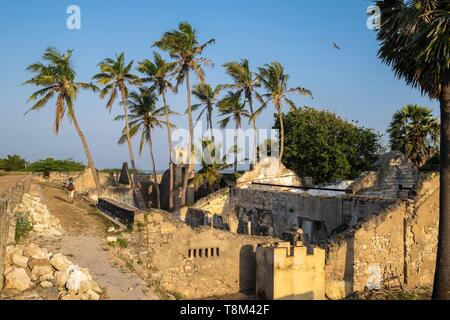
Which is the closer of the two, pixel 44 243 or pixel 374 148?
pixel 44 243

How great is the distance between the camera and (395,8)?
13.7 meters

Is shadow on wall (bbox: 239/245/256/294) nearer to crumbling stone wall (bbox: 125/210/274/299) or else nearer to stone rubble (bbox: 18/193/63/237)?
crumbling stone wall (bbox: 125/210/274/299)

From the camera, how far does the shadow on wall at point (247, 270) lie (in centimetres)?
1383

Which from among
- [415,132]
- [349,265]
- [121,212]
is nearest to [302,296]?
[349,265]

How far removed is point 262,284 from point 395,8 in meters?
9.50

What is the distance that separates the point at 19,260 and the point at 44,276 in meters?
0.67

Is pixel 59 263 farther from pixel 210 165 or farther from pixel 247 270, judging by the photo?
pixel 210 165

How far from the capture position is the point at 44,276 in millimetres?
8266

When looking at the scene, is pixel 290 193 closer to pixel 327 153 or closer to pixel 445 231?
pixel 445 231

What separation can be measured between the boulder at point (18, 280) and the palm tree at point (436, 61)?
10.7m

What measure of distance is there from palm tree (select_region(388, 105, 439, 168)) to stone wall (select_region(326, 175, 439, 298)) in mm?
13713
